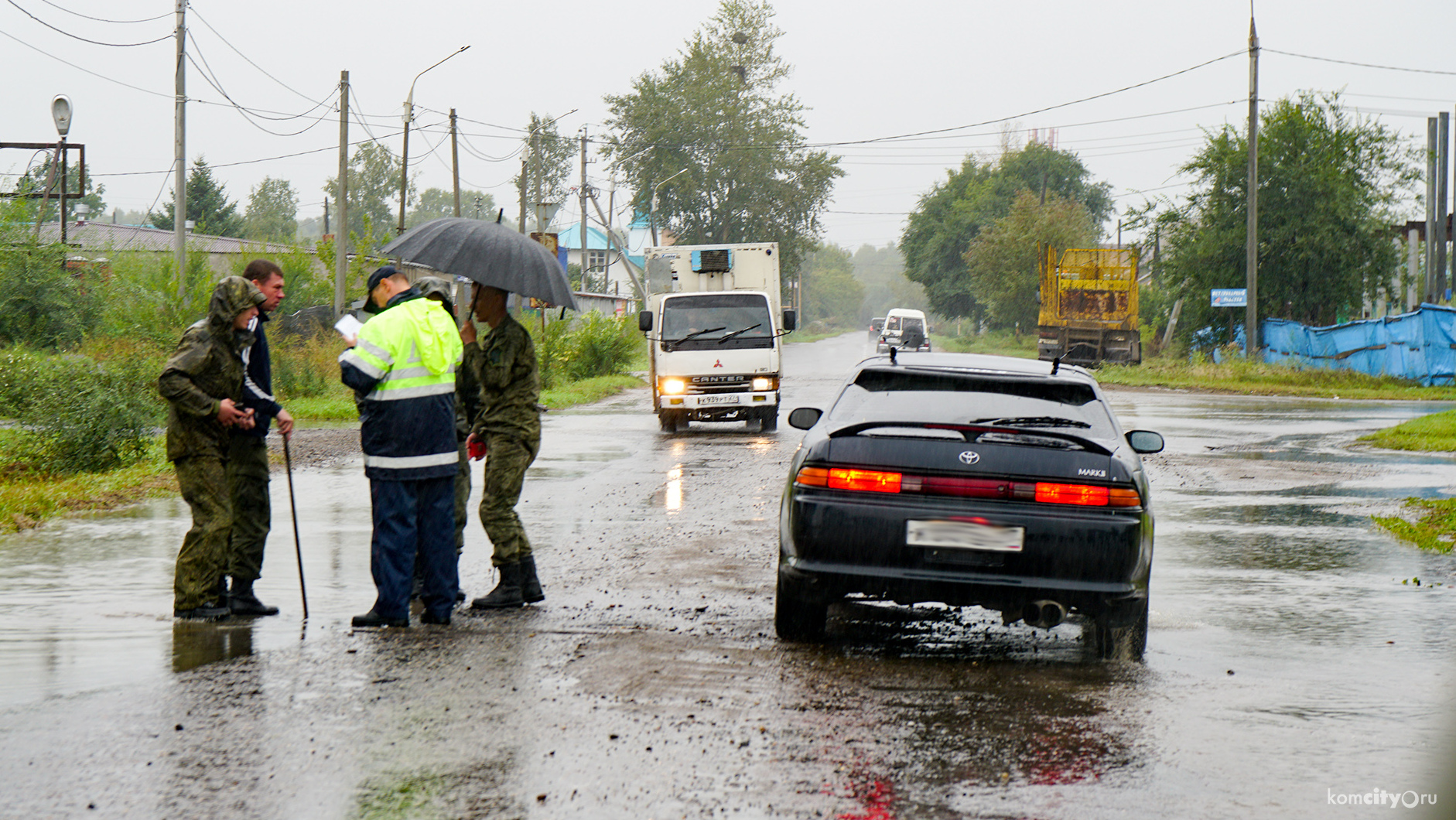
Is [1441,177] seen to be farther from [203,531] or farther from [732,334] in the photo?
[203,531]

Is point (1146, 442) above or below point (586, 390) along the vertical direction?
above

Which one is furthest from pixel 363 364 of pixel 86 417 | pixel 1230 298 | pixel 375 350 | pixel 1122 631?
pixel 1230 298

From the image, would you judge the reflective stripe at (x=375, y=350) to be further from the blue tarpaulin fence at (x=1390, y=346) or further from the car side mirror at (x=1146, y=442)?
the blue tarpaulin fence at (x=1390, y=346)

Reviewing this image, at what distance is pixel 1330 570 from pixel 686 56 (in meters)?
72.8

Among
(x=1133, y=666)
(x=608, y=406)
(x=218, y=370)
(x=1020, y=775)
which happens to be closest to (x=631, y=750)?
(x=1020, y=775)

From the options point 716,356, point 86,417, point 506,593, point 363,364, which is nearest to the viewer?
point 363,364

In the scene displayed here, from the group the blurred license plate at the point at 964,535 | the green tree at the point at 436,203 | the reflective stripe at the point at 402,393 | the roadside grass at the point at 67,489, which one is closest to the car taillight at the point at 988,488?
the blurred license plate at the point at 964,535

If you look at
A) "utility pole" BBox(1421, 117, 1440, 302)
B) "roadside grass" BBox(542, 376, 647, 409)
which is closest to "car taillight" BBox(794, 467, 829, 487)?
"roadside grass" BBox(542, 376, 647, 409)

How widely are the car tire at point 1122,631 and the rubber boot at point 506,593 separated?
3.01 meters

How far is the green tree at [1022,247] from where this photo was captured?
212ft

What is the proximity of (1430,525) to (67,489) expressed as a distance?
11.5 metres

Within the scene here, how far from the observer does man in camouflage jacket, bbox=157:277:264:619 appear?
673 cm

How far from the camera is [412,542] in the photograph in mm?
6688

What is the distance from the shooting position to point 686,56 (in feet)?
257
